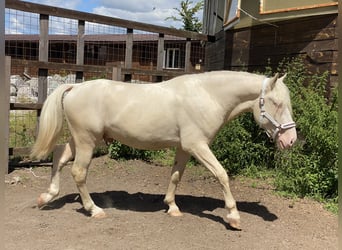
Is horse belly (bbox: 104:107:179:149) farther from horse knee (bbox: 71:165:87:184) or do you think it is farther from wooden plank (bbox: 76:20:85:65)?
wooden plank (bbox: 76:20:85:65)

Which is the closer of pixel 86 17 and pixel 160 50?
pixel 86 17

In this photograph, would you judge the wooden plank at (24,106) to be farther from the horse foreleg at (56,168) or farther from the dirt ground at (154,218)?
the horse foreleg at (56,168)

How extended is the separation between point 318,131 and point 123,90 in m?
2.55

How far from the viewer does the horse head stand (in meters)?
3.91

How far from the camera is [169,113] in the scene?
13.5 feet

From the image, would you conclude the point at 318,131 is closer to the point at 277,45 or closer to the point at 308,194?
the point at 308,194

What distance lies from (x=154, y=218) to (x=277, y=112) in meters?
1.73

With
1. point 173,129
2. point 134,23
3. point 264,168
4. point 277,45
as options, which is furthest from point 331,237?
point 134,23

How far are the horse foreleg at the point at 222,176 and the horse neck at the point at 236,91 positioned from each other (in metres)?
0.50

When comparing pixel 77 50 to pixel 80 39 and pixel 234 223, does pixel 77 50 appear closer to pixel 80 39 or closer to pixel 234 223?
pixel 80 39

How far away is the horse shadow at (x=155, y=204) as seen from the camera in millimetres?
4523

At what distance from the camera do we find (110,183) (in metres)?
5.72

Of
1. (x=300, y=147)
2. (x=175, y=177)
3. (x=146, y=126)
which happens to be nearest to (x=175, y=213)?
(x=175, y=177)

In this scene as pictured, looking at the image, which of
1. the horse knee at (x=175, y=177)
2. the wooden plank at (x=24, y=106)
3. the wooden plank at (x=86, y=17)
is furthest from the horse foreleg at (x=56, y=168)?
the wooden plank at (x=86, y=17)
